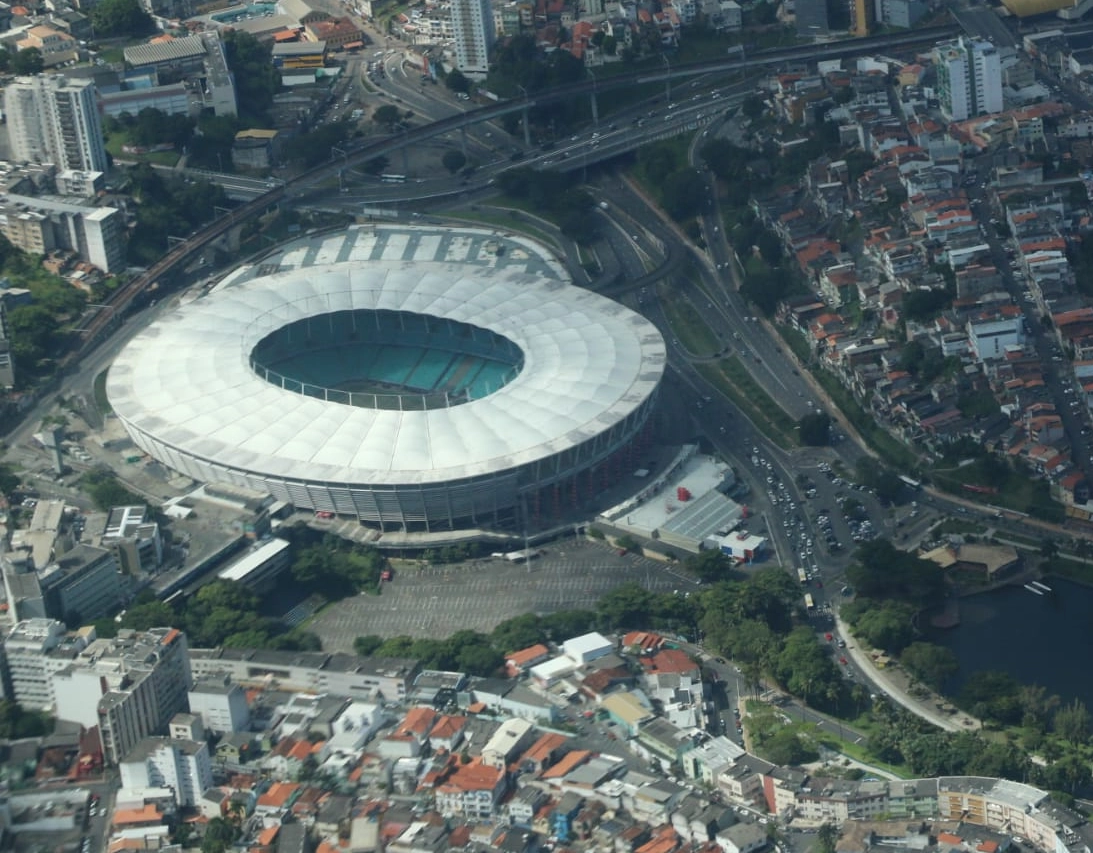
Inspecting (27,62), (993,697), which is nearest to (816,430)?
(993,697)

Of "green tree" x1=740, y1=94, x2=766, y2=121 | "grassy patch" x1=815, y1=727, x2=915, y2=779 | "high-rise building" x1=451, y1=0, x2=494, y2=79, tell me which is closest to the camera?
"grassy patch" x1=815, y1=727, x2=915, y2=779

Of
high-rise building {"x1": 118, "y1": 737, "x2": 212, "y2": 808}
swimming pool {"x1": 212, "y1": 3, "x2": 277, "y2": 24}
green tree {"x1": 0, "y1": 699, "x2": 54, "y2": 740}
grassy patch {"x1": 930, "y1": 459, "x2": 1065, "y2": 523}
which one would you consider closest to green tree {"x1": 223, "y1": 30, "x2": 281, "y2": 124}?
swimming pool {"x1": 212, "y1": 3, "x2": 277, "y2": 24}

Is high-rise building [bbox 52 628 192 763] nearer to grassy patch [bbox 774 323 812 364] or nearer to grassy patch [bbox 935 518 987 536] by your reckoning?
grassy patch [bbox 935 518 987 536]

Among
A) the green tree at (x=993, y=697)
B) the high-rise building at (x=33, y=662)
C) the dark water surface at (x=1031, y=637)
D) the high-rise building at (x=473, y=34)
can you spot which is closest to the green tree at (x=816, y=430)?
the dark water surface at (x=1031, y=637)

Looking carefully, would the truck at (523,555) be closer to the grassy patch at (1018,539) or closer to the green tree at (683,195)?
the grassy patch at (1018,539)

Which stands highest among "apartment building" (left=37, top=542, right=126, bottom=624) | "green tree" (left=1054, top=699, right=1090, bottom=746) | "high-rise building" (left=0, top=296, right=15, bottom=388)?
"high-rise building" (left=0, top=296, right=15, bottom=388)

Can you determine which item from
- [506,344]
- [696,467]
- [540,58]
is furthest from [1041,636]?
[540,58]
